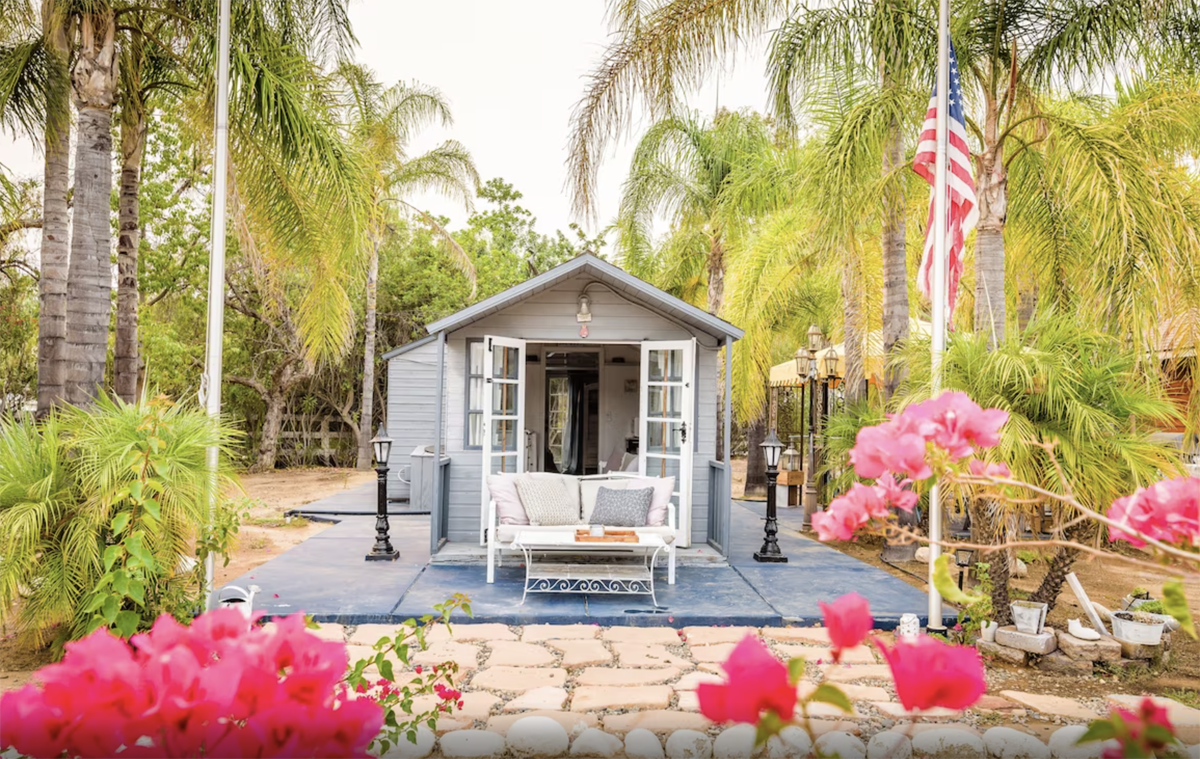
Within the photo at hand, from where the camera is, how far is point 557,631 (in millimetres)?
5480

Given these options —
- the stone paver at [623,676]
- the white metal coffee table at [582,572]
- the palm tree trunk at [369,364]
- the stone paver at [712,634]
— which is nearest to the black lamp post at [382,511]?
the white metal coffee table at [582,572]

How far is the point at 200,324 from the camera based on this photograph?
16766mm

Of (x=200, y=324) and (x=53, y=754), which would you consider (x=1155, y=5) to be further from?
(x=200, y=324)

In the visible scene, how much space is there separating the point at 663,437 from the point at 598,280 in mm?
1782

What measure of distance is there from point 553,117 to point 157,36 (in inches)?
714

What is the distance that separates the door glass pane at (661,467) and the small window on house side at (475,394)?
70.7 inches

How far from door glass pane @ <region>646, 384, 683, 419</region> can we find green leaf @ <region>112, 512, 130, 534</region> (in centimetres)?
508

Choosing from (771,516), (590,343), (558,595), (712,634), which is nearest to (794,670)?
(712,634)

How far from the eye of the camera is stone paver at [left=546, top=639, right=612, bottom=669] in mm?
4809

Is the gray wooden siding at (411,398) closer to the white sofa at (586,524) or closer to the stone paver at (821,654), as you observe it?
the white sofa at (586,524)

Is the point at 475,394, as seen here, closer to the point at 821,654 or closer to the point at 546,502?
the point at 546,502

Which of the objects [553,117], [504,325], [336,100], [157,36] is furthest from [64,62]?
[553,117]

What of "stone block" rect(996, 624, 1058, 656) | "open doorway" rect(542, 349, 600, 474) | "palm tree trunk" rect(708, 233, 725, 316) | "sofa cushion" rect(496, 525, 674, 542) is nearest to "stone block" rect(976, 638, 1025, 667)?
"stone block" rect(996, 624, 1058, 656)

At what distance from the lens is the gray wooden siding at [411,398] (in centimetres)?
1328
